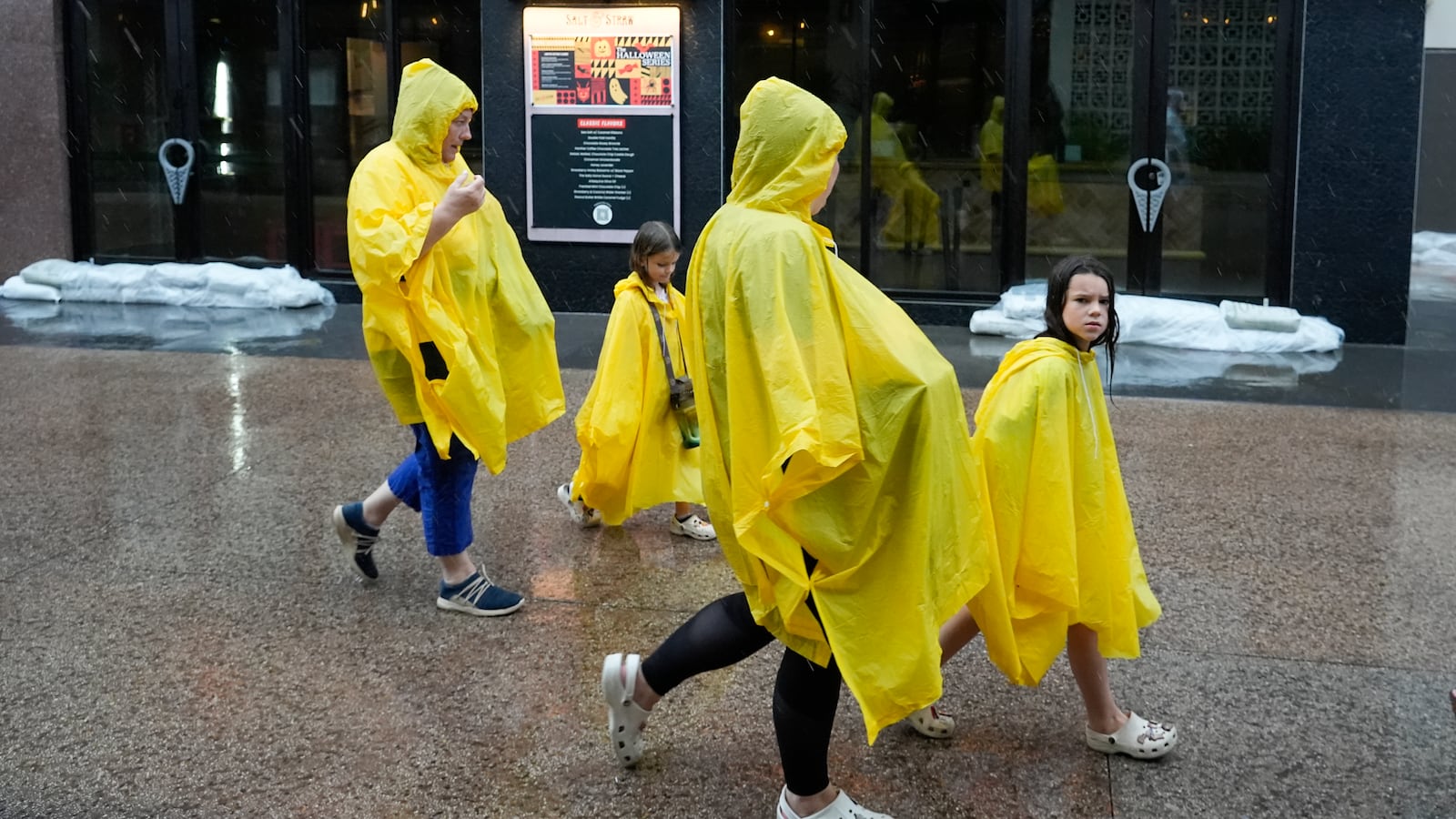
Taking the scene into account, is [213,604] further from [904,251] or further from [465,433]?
[904,251]

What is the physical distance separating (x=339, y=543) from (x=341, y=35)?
27.7 feet

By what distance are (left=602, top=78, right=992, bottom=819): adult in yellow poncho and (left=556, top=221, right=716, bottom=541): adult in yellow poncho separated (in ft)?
7.88

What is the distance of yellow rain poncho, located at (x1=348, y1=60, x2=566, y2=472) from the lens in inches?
177

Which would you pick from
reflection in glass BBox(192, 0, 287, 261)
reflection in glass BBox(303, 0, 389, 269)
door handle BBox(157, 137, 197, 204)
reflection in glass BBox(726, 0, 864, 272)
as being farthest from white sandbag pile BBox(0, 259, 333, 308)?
reflection in glass BBox(726, 0, 864, 272)

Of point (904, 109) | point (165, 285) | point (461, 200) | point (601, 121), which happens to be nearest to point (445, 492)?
point (461, 200)

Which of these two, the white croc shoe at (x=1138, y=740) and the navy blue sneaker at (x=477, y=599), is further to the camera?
the navy blue sneaker at (x=477, y=599)

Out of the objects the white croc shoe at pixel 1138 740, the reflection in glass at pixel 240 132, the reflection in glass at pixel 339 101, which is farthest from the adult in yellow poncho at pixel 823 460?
the reflection in glass at pixel 240 132

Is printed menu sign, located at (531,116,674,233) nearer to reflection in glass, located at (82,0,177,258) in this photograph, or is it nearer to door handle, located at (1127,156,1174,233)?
door handle, located at (1127,156,1174,233)

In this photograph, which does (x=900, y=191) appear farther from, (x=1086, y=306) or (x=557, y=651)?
(x=1086, y=306)

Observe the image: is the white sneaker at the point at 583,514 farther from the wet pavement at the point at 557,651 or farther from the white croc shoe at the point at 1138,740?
the white croc shoe at the point at 1138,740

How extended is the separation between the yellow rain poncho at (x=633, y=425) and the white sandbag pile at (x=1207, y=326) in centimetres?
563

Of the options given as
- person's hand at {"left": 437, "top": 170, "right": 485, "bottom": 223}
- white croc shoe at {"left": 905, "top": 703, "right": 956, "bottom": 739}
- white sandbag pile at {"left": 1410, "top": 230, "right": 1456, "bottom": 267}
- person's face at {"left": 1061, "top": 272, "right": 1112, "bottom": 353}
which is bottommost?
white croc shoe at {"left": 905, "top": 703, "right": 956, "bottom": 739}

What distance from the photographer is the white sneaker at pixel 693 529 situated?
5816 mm

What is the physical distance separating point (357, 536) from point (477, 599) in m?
0.57
